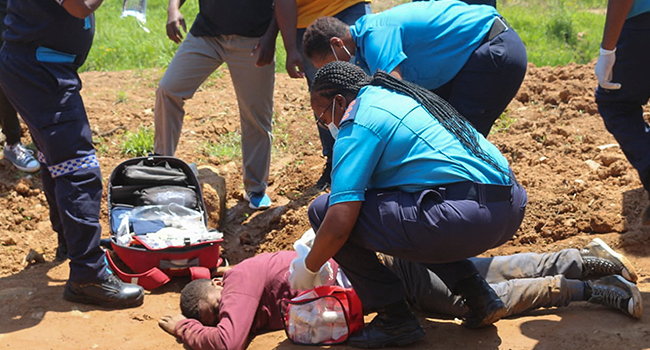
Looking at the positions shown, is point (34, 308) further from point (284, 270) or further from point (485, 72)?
point (485, 72)

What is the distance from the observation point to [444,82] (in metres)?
4.09

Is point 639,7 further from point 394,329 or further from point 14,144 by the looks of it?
point 14,144

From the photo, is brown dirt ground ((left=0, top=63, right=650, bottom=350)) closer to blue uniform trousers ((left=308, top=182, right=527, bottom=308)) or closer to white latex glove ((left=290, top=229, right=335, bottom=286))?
white latex glove ((left=290, top=229, right=335, bottom=286))

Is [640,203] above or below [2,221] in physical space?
above

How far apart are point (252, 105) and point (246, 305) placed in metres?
1.99

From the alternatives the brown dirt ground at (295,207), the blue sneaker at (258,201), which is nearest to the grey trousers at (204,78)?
the blue sneaker at (258,201)

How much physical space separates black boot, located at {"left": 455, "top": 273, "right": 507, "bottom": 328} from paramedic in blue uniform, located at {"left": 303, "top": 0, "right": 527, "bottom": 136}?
1155 millimetres

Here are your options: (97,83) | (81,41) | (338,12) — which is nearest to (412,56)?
(338,12)

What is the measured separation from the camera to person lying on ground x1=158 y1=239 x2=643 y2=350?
11.4 ft

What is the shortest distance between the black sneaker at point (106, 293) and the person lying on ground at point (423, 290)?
26cm

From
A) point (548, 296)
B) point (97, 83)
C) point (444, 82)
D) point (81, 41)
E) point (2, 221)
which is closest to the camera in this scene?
point (548, 296)

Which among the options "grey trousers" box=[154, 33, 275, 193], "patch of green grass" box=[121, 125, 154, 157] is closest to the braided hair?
"grey trousers" box=[154, 33, 275, 193]

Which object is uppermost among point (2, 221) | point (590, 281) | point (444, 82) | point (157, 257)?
point (444, 82)

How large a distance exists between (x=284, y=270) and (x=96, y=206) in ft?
3.60
